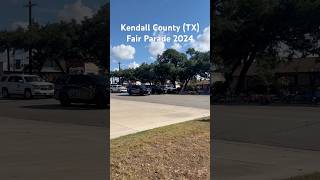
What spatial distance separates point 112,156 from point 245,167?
2598 mm

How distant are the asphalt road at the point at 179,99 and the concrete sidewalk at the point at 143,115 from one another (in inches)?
1.6

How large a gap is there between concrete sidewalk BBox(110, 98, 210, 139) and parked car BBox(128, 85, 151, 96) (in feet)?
0.38

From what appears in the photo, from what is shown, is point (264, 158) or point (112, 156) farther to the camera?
point (264, 158)

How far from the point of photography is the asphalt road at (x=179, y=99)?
19.7ft

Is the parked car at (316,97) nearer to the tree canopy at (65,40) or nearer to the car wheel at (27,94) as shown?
the tree canopy at (65,40)

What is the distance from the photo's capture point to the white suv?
20.1 ft

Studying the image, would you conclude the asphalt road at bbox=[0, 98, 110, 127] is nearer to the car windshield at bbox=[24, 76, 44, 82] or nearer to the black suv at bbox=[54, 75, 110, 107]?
the black suv at bbox=[54, 75, 110, 107]

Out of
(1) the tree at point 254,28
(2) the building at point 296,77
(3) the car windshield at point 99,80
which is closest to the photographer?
(3) the car windshield at point 99,80

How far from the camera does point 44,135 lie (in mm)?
6219

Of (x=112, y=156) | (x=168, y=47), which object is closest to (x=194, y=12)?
(x=168, y=47)

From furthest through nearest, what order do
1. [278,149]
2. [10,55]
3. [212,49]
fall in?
[278,149] → [212,49] → [10,55]

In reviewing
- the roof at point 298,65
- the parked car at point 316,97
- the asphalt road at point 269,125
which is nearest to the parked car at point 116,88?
the asphalt road at point 269,125

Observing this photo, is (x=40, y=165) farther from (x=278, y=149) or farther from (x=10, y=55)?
(x=278, y=149)

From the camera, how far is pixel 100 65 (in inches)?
231
